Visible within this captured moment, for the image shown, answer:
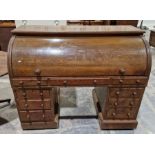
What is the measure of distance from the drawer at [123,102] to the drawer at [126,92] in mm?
50

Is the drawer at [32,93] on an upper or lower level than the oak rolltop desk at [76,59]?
lower

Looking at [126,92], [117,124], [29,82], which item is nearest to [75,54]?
[29,82]

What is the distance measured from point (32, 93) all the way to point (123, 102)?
0.89 meters

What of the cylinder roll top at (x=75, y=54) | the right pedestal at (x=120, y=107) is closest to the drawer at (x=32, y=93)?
the cylinder roll top at (x=75, y=54)

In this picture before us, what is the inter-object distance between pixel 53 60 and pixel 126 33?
68 centimetres

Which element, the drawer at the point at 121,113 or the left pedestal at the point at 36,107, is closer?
the left pedestal at the point at 36,107

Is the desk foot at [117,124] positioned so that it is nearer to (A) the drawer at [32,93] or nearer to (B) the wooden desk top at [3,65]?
(A) the drawer at [32,93]

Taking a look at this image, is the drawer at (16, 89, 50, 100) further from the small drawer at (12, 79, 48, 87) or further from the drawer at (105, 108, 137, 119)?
the drawer at (105, 108, 137, 119)

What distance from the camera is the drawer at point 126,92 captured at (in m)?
1.62

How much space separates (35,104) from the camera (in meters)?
1.68

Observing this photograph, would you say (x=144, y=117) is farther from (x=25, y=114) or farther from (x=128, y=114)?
(x=25, y=114)

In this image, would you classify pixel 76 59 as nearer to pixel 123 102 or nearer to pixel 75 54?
pixel 75 54

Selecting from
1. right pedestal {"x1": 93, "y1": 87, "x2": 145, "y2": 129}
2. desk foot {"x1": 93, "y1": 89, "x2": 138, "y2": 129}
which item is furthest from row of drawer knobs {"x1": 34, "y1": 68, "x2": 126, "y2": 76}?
desk foot {"x1": 93, "y1": 89, "x2": 138, "y2": 129}

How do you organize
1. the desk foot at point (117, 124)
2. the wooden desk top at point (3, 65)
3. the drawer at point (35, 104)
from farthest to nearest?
the desk foot at point (117, 124) → the drawer at point (35, 104) → the wooden desk top at point (3, 65)
